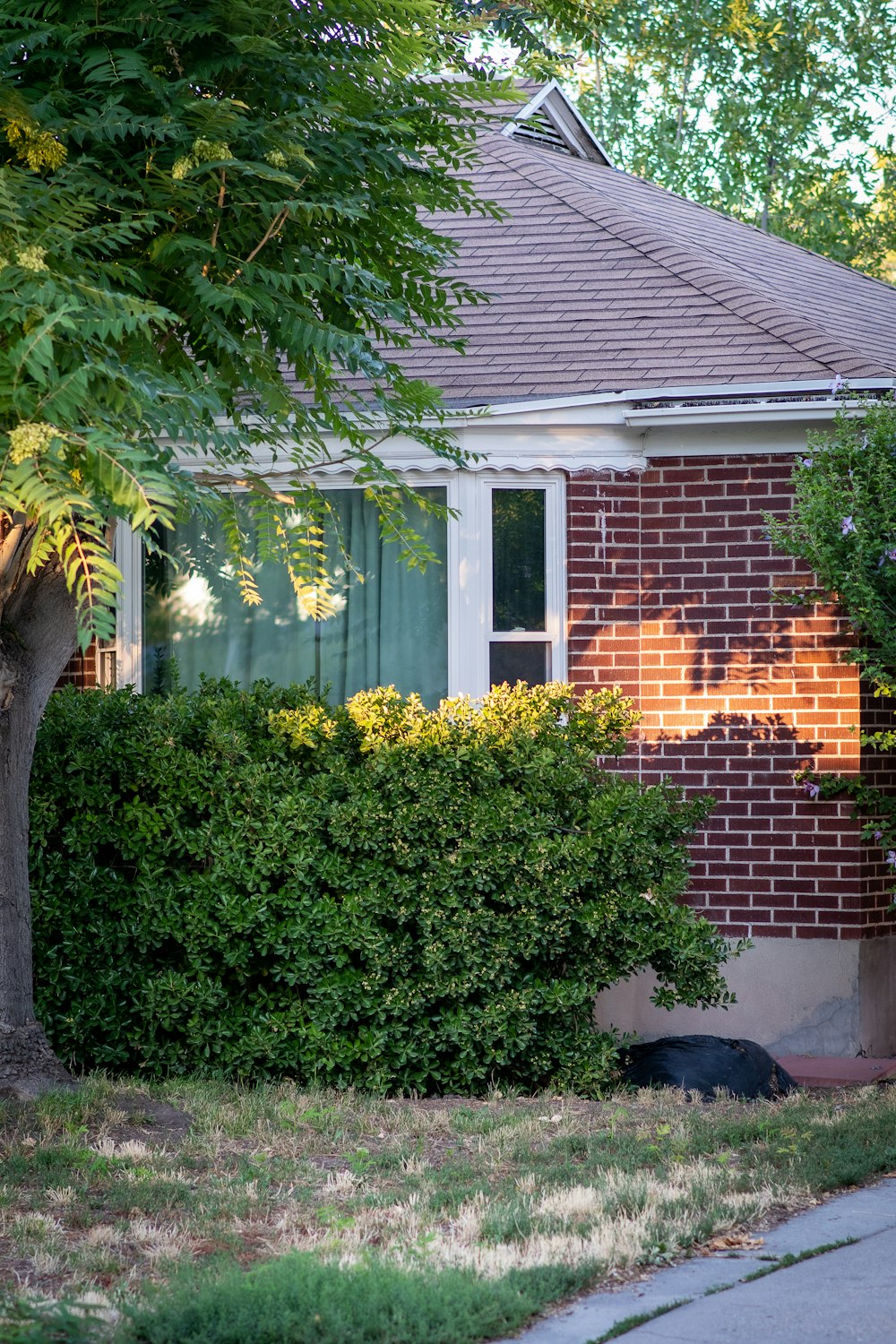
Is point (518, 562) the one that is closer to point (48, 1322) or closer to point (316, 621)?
point (316, 621)

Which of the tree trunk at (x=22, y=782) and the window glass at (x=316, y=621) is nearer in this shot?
the tree trunk at (x=22, y=782)

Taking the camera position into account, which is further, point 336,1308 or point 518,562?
point 518,562

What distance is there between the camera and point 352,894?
7000mm

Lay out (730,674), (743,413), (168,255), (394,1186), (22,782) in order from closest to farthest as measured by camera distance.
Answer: (394,1186), (168,255), (22,782), (743,413), (730,674)

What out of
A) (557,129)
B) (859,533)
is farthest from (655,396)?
(557,129)

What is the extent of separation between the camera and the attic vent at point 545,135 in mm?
12406

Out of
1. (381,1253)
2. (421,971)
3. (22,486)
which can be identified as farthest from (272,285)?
(381,1253)

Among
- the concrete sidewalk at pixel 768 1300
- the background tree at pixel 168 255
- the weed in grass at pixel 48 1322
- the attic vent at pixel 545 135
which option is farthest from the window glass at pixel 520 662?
the attic vent at pixel 545 135

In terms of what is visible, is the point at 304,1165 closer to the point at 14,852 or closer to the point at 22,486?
the point at 14,852

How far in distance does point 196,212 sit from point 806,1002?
17.3 feet

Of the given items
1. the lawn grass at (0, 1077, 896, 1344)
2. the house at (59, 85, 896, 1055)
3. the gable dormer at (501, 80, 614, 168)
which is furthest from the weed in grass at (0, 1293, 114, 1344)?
the gable dormer at (501, 80, 614, 168)

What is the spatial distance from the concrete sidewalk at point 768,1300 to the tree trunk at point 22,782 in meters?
3.24

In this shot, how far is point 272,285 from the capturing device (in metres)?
5.90

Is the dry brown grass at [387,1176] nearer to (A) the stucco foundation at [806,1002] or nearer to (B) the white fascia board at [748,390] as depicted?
(A) the stucco foundation at [806,1002]
